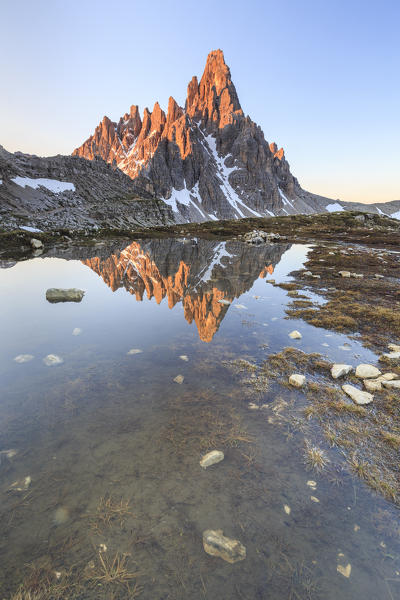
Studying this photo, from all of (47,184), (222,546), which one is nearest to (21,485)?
(222,546)

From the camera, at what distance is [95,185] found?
121 meters

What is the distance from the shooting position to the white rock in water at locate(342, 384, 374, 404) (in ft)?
20.1

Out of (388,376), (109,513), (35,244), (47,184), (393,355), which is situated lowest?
(393,355)

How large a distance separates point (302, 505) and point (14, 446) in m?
4.98

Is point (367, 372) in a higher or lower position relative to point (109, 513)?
lower

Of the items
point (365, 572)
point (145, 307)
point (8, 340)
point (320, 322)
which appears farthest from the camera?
point (145, 307)

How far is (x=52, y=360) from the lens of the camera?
298 inches

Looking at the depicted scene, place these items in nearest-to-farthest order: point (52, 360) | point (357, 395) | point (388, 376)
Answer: point (357, 395) → point (388, 376) → point (52, 360)

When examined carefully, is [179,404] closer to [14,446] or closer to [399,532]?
[14,446]

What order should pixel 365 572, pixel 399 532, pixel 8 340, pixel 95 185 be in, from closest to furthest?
pixel 365 572
pixel 399 532
pixel 8 340
pixel 95 185

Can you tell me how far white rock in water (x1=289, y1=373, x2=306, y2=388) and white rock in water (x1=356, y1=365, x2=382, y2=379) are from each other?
1.77 meters

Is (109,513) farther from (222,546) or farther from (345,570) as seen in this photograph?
(345,570)

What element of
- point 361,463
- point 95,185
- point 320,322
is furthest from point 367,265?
point 95,185

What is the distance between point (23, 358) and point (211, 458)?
639 cm
